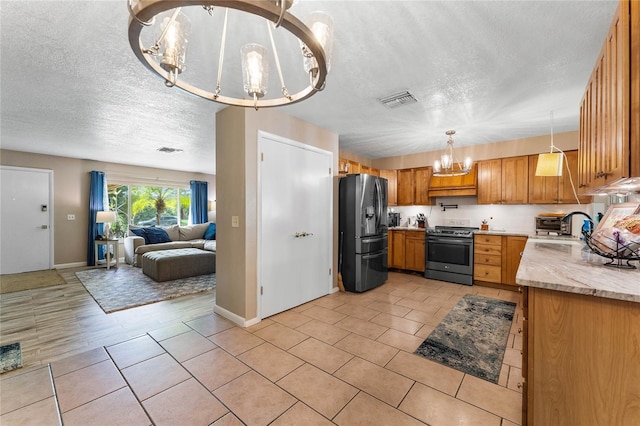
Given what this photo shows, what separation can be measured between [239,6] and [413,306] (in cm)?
353

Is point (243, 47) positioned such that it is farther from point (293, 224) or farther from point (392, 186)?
point (392, 186)

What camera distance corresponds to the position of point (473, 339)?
253 centimetres

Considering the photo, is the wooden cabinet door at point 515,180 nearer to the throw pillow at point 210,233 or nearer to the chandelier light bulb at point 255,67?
the chandelier light bulb at point 255,67

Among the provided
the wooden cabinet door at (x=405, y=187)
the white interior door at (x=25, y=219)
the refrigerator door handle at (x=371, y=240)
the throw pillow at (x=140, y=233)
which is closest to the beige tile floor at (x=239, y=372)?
the refrigerator door handle at (x=371, y=240)

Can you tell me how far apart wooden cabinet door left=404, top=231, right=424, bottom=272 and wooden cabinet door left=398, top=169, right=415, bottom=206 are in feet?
2.43

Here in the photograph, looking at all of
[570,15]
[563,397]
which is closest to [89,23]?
[570,15]

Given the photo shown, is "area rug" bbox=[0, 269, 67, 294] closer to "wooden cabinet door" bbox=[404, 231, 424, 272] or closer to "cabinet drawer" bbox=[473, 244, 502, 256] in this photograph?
"wooden cabinet door" bbox=[404, 231, 424, 272]

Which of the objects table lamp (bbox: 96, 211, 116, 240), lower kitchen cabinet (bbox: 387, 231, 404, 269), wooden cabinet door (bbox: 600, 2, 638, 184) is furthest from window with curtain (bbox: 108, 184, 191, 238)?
wooden cabinet door (bbox: 600, 2, 638, 184)

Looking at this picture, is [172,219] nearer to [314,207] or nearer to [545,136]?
[314,207]

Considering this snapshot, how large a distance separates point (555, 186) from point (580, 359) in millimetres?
3987

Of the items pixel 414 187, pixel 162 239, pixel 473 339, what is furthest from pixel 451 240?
pixel 162 239

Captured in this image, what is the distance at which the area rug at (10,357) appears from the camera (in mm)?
2059

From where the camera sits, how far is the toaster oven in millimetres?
3795

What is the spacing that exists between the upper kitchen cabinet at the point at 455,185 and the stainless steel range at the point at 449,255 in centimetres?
69
